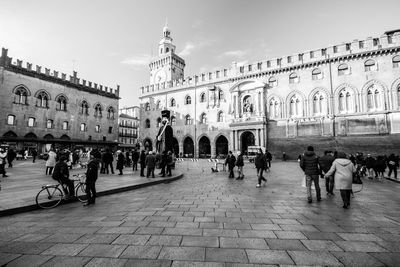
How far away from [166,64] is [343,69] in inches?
1315

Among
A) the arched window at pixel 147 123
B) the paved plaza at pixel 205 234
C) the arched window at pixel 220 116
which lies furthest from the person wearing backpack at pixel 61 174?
the arched window at pixel 147 123

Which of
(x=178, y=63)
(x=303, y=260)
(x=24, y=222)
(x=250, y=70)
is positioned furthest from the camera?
(x=178, y=63)

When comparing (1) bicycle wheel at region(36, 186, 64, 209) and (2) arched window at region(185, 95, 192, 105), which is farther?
(2) arched window at region(185, 95, 192, 105)

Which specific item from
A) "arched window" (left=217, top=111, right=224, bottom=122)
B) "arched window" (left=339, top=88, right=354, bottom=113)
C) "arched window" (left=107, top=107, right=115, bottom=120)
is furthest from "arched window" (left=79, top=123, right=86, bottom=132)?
"arched window" (left=339, top=88, right=354, bottom=113)

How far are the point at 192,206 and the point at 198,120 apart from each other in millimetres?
30974

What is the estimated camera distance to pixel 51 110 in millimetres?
31359

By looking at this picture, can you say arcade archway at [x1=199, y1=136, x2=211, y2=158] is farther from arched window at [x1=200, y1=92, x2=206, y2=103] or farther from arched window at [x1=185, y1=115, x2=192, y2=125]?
arched window at [x1=200, y1=92, x2=206, y2=103]

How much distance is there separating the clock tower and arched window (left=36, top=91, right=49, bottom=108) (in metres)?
22.7

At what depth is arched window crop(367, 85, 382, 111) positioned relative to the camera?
25.1 metres

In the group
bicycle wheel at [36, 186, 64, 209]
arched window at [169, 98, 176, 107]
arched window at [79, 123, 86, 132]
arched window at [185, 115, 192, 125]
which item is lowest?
bicycle wheel at [36, 186, 64, 209]

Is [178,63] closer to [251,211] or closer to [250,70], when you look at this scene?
[250,70]

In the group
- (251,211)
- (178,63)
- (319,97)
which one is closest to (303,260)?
(251,211)

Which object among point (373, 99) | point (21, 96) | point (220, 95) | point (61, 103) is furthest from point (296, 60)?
point (21, 96)

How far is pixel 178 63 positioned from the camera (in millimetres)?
48688
